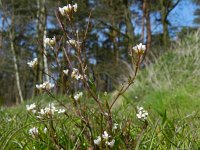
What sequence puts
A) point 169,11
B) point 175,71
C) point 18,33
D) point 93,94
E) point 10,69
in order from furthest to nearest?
point 10,69
point 18,33
point 169,11
point 175,71
point 93,94

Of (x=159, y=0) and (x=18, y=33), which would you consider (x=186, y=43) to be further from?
(x=18, y=33)

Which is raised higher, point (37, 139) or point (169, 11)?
point (37, 139)

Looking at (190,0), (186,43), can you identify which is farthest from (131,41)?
(186,43)

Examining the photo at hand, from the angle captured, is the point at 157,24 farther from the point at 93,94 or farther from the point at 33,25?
the point at 93,94

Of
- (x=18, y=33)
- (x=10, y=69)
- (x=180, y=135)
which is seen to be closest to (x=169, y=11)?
(x=18, y=33)

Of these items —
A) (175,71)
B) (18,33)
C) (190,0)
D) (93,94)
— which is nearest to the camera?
(93,94)

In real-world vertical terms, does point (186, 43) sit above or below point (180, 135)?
below

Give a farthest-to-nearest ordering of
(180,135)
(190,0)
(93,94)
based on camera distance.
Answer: (190,0), (180,135), (93,94)

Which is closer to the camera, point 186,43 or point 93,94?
point 93,94

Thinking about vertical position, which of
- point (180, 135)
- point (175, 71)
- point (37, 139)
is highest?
point (37, 139)
